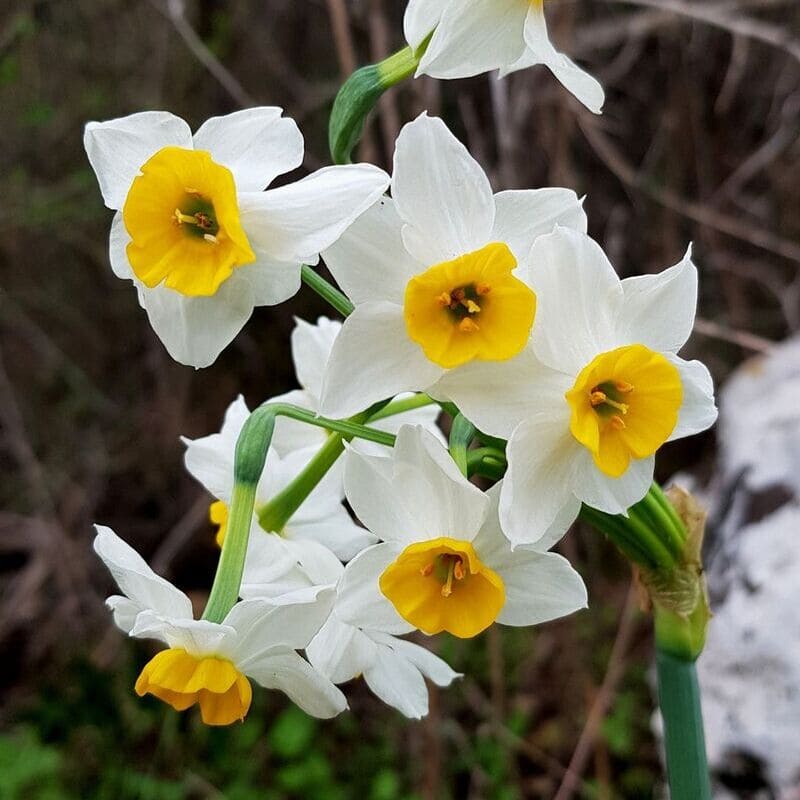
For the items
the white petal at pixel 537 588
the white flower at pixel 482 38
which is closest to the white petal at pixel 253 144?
the white flower at pixel 482 38

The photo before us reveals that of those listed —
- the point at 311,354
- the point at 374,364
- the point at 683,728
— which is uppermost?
the point at 374,364

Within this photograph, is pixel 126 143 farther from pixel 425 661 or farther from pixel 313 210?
pixel 425 661

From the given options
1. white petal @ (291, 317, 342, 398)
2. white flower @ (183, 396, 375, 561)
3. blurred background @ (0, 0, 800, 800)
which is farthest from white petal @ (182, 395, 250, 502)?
blurred background @ (0, 0, 800, 800)

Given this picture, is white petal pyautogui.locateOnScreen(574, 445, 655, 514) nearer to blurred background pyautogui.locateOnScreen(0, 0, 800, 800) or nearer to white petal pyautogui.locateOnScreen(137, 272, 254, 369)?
white petal pyautogui.locateOnScreen(137, 272, 254, 369)

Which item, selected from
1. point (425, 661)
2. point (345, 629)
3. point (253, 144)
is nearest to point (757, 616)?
point (425, 661)

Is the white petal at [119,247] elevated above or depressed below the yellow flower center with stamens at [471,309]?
above

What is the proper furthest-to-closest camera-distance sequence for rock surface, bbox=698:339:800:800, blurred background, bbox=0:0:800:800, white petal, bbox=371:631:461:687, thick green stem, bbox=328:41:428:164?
blurred background, bbox=0:0:800:800 < rock surface, bbox=698:339:800:800 < white petal, bbox=371:631:461:687 < thick green stem, bbox=328:41:428:164

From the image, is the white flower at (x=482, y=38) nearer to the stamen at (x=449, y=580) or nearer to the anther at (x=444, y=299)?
the anther at (x=444, y=299)
